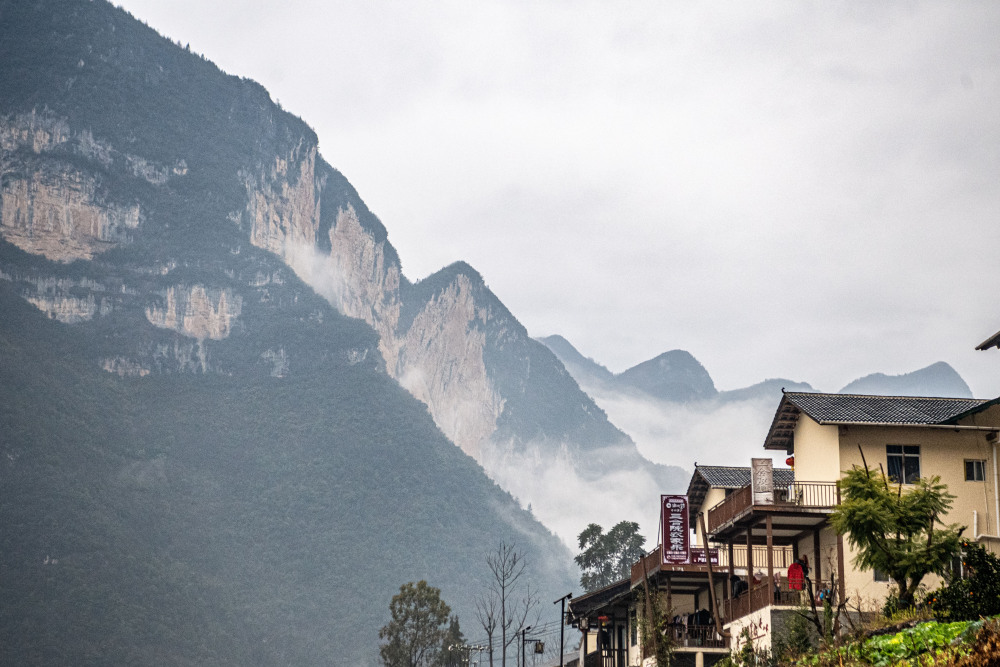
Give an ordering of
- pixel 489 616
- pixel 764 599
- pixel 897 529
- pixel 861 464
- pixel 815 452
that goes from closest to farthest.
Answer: pixel 897 529 < pixel 764 599 < pixel 861 464 < pixel 815 452 < pixel 489 616

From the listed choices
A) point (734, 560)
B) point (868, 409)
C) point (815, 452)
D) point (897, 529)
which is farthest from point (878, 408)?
point (897, 529)

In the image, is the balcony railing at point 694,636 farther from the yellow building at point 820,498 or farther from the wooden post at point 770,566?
the wooden post at point 770,566

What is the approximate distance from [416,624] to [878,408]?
6715cm

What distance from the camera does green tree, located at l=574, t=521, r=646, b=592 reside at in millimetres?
119250

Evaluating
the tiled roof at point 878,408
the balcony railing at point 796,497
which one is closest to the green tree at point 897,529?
the balcony railing at point 796,497

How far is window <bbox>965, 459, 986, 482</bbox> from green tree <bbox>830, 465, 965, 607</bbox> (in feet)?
26.2

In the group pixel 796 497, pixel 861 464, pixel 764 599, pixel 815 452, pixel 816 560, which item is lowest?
pixel 764 599

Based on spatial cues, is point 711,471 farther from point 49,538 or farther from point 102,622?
point 49,538

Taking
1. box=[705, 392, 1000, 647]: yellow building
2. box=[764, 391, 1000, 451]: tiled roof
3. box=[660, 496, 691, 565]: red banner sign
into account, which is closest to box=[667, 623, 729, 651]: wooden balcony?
box=[705, 392, 1000, 647]: yellow building

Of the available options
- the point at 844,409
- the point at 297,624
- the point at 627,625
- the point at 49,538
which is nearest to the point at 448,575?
the point at 297,624

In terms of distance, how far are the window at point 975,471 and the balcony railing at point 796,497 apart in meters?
5.12

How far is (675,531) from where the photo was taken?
4541 centimetres

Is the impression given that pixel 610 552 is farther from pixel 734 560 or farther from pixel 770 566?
pixel 770 566

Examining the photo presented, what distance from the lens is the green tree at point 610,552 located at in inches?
4695
